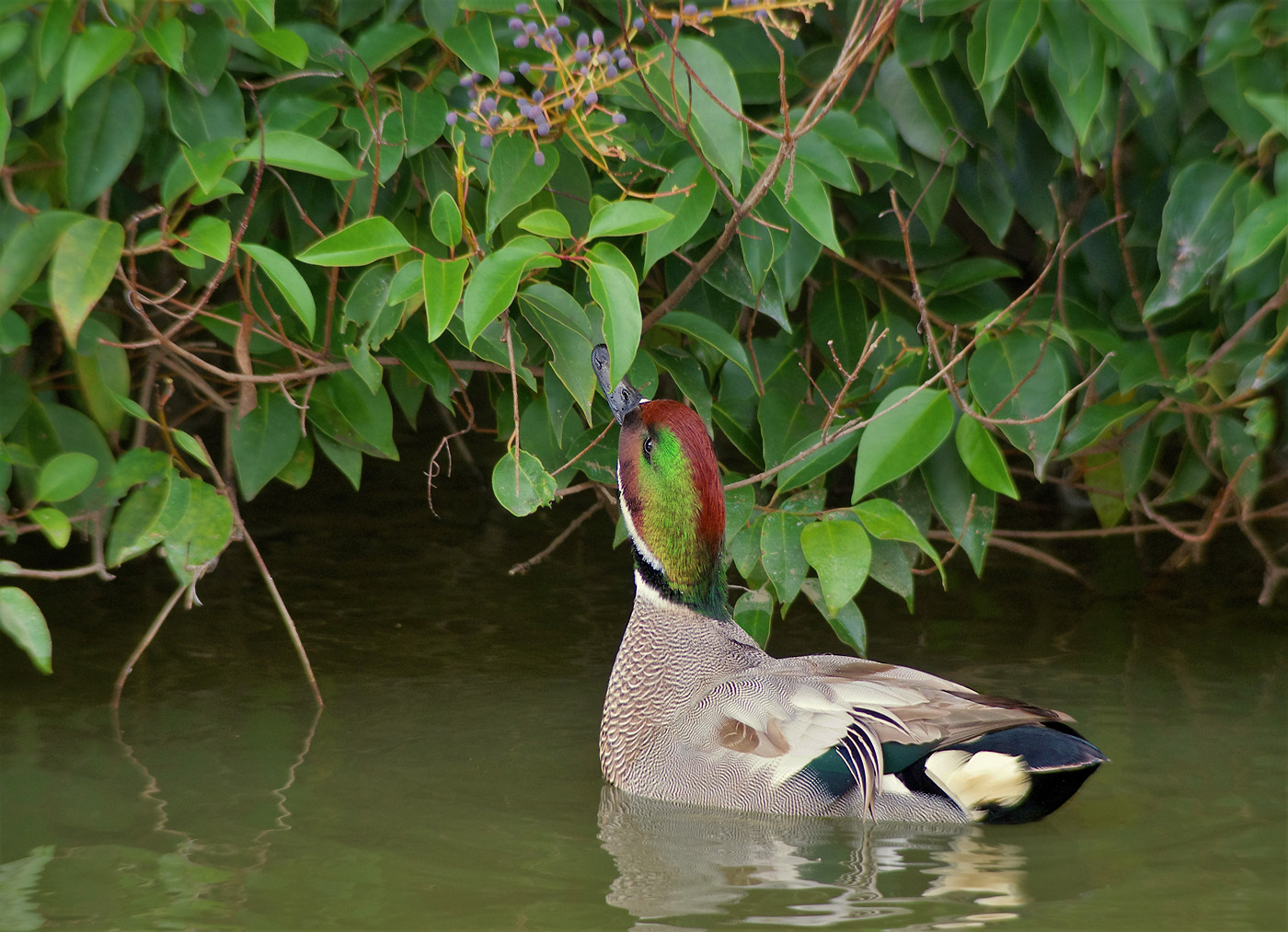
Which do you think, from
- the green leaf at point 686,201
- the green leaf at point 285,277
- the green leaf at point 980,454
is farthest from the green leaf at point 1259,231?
the green leaf at point 285,277

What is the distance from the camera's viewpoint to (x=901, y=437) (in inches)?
140

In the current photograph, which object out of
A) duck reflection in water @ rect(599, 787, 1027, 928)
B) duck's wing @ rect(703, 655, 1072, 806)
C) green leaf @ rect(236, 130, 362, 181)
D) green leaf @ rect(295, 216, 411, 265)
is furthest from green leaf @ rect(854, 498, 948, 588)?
green leaf @ rect(236, 130, 362, 181)

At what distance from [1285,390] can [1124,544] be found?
2.30 meters

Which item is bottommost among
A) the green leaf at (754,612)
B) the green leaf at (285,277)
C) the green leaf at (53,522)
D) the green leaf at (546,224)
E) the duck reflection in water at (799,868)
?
the duck reflection in water at (799,868)

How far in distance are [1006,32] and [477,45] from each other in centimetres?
119

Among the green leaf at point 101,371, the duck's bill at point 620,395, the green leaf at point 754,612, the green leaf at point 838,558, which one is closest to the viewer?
the green leaf at point 838,558

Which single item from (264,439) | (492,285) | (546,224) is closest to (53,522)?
(264,439)

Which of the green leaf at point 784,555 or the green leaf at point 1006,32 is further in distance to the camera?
the green leaf at point 784,555

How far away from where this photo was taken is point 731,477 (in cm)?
421

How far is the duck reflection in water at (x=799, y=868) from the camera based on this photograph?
121 inches

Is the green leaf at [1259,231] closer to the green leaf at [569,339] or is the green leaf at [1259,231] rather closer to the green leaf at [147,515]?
the green leaf at [569,339]

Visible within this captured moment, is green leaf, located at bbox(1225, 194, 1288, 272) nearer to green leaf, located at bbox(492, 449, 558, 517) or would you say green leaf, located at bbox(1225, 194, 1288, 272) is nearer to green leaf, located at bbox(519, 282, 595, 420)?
green leaf, located at bbox(519, 282, 595, 420)

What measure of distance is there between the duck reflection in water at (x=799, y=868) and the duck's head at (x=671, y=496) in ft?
2.24

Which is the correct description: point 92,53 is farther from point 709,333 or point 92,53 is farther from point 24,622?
point 709,333
